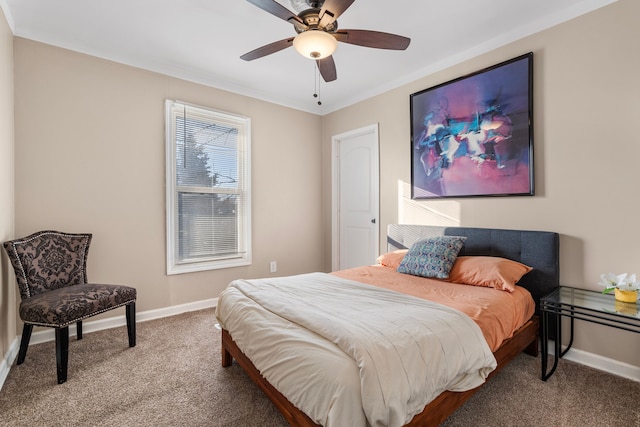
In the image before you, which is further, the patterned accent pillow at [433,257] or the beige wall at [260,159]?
the patterned accent pillow at [433,257]

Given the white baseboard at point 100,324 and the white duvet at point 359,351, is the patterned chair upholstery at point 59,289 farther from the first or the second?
the white duvet at point 359,351

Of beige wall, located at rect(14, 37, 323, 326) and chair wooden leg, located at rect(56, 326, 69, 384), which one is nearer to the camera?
chair wooden leg, located at rect(56, 326, 69, 384)

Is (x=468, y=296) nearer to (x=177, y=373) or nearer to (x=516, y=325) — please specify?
(x=516, y=325)

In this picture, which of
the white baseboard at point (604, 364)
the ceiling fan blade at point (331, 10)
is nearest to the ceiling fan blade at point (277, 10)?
the ceiling fan blade at point (331, 10)

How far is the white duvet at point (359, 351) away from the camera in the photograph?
110 centimetres

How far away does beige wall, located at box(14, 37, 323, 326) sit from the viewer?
2525 mm

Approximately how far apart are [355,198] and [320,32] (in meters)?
2.55

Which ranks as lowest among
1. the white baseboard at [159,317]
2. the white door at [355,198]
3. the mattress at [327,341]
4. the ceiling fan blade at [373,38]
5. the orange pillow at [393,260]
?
the white baseboard at [159,317]

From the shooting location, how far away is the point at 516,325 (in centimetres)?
199

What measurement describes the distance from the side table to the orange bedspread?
159 mm

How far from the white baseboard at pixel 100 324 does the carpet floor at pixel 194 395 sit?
0.28 feet

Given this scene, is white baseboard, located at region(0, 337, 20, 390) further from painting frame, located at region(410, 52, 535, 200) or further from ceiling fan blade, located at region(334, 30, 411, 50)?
painting frame, located at region(410, 52, 535, 200)

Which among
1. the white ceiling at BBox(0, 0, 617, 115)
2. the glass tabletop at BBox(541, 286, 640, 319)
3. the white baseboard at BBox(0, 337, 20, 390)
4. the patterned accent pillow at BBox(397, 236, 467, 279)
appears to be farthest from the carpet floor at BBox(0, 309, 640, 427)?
the white ceiling at BBox(0, 0, 617, 115)

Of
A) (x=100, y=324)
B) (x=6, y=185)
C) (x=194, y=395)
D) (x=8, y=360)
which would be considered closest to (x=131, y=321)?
(x=100, y=324)
